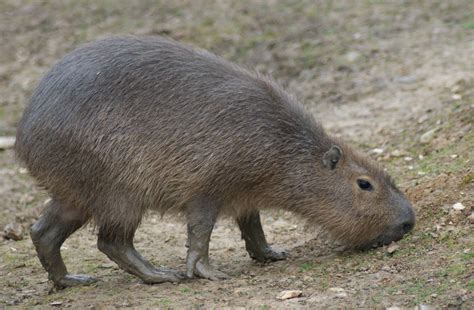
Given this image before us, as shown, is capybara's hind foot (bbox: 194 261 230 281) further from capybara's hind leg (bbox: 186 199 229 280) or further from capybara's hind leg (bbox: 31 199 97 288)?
capybara's hind leg (bbox: 31 199 97 288)

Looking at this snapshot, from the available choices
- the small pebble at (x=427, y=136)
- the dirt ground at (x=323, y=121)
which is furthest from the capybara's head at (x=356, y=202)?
the small pebble at (x=427, y=136)

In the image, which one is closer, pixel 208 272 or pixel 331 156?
pixel 208 272

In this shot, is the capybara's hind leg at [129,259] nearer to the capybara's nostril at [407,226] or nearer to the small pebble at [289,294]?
the small pebble at [289,294]

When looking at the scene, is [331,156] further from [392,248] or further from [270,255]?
[270,255]

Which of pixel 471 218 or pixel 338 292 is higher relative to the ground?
pixel 471 218

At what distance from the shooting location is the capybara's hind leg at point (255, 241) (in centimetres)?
693

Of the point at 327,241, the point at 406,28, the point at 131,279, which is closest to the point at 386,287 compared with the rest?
the point at 327,241

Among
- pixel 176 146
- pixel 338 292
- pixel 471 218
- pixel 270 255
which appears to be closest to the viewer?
pixel 338 292

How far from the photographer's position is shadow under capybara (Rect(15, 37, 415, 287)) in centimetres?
632

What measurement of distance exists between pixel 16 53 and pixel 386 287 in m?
8.23

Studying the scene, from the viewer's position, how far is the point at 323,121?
9898 mm

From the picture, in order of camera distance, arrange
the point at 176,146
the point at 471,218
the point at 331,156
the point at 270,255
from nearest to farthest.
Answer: the point at 471,218
the point at 176,146
the point at 331,156
the point at 270,255

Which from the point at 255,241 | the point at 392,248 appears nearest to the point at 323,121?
the point at 255,241

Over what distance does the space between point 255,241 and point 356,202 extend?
822mm
